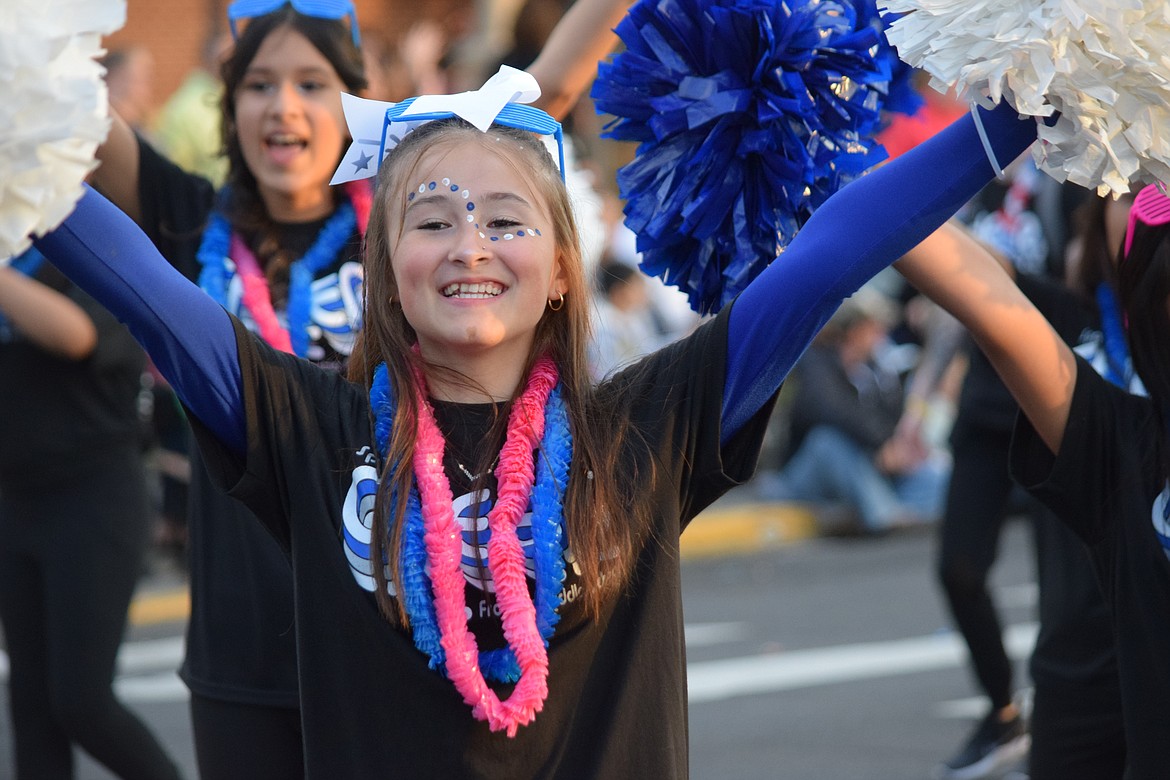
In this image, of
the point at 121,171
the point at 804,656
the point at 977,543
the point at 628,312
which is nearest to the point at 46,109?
the point at 121,171

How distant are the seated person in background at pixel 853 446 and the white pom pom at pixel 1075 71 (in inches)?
316

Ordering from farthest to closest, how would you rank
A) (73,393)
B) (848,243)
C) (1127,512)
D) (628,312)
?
(628,312), (73,393), (1127,512), (848,243)

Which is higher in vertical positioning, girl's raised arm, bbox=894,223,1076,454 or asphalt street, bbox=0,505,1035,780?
girl's raised arm, bbox=894,223,1076,454

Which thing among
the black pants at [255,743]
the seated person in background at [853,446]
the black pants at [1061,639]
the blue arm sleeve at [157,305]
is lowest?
the seated person in background at [853,446]

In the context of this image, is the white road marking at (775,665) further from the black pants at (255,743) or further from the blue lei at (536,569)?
the blue lei at (536,569)

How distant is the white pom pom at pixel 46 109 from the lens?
5.60ft

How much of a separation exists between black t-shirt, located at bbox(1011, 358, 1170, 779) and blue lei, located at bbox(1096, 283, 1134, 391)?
2.33ft

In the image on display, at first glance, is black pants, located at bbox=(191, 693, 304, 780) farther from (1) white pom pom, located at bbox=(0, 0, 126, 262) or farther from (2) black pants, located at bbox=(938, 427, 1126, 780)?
(2) black pants, located at bbox=(938, 427, 1126, 780)

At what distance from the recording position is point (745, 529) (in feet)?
32.2

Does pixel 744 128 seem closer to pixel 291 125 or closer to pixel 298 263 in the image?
pixel 298 263

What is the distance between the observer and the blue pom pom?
2.36m

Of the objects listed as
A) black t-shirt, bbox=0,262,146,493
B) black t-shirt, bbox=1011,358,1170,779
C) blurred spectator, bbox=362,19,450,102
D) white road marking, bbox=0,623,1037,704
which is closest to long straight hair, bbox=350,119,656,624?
black t-shirt, bbox=1011,358,1170,779

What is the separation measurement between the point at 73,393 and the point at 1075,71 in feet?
9.82

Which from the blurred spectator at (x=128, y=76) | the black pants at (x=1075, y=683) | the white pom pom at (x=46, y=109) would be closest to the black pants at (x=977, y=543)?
the black pants at (x=1075, y=683)
